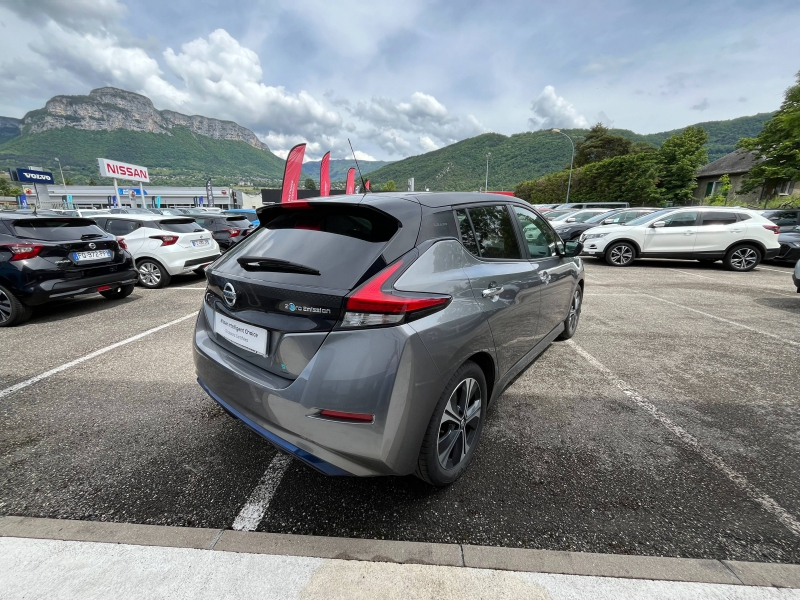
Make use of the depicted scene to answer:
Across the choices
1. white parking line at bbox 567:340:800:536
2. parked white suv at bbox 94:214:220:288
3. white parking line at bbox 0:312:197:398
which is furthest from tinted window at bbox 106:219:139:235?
white parking line at bbox 567:340:800:536

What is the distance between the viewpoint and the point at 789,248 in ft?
32.7

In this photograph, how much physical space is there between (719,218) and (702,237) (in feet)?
2.03

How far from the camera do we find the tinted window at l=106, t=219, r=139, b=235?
7.46 meters

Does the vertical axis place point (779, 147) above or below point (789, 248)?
above

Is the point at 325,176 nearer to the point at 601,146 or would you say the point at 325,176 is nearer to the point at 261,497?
the point at 261,497

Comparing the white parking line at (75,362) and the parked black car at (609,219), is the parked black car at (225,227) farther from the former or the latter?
the parked black car at (609,219)

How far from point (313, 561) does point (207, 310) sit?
1510 millimetres

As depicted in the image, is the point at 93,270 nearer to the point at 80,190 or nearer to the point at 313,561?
the point at 313,561

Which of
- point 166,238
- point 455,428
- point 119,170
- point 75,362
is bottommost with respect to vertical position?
point 75,362

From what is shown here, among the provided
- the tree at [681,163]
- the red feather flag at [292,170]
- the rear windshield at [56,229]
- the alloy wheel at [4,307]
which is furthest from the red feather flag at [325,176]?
the tree at [681,163]

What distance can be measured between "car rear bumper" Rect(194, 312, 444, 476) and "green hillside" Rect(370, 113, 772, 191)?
231 ft

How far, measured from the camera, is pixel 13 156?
137375mm

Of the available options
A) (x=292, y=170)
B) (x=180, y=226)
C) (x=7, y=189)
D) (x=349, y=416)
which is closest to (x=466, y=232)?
(x=349, y=416)

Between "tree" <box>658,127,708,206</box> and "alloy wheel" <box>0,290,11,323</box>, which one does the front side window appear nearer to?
"alloy wheel" <box>0,290,11,323</box>
